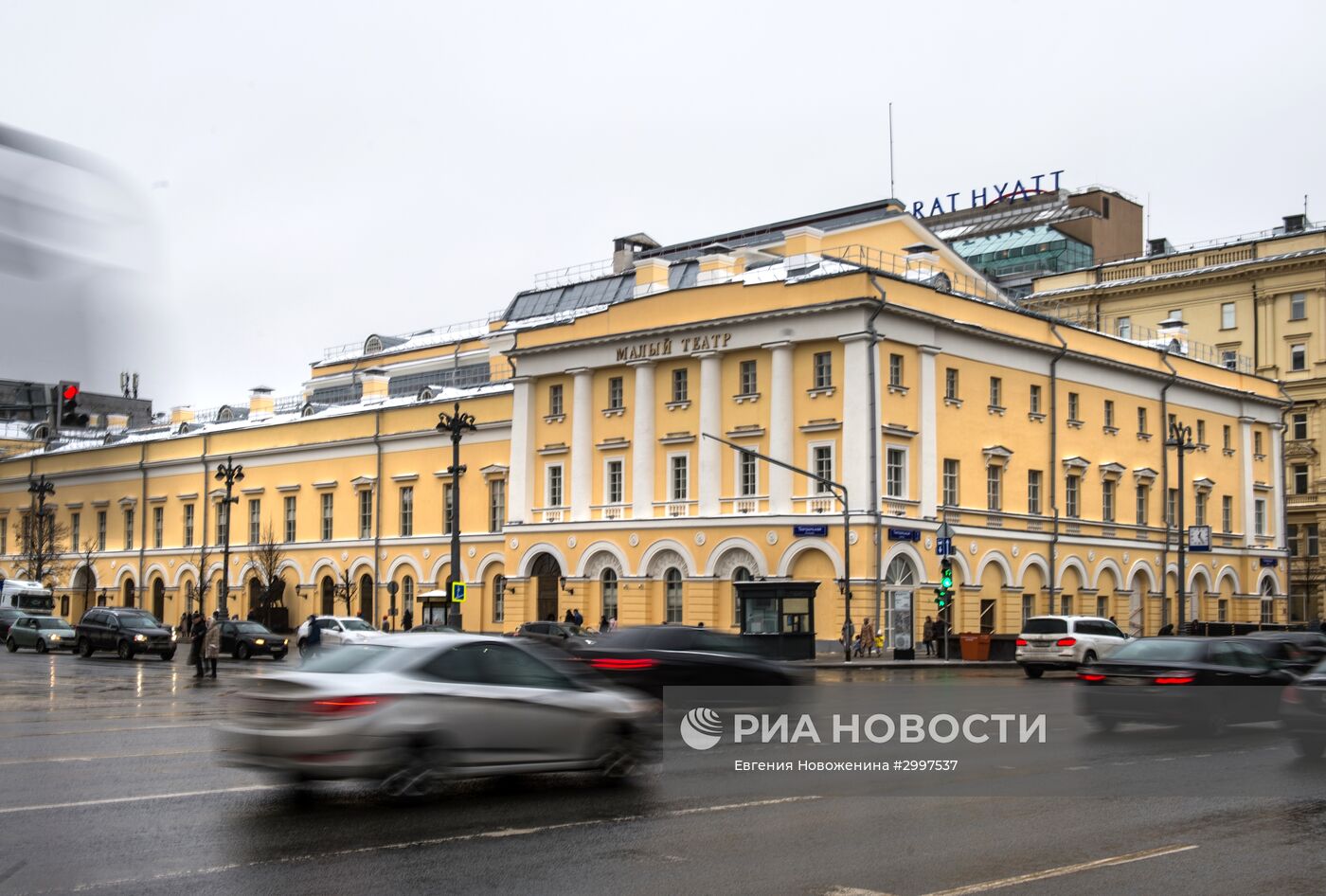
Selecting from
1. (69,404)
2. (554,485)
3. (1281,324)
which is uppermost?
(1281,324)

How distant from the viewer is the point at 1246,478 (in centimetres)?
7300

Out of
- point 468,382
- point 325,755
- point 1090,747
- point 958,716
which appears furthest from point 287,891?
point 468,382

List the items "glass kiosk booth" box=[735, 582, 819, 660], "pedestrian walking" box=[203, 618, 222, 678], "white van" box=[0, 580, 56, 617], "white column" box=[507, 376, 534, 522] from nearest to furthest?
"pedestrian walking" box=[203, 618, 222, 678] < "glass kiosk booth" box=[735, 582, 819, 660] < "white column" box=[507, 376, 534, 522] < "white van" box=[0, 580, 56, 617]

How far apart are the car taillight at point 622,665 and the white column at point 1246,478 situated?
5766cm

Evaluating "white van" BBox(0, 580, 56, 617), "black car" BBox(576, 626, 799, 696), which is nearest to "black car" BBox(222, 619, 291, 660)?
"white van" BBox(0, 580, 56, 617)

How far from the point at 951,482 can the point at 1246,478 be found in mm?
24722

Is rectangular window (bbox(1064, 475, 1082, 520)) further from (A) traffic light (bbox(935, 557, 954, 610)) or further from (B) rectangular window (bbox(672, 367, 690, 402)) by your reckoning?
(B) rectangular window (bbox(672, 367, 690, 402))

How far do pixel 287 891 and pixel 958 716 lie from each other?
16374mm

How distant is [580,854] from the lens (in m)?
10.8

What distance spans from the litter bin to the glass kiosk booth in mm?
5618

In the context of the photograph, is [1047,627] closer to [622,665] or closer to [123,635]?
[622,665]

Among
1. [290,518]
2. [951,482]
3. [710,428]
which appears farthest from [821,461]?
[290,518]

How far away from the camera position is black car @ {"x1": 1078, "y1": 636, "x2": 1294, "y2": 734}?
66.4 ft

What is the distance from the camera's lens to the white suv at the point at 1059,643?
4178cm
